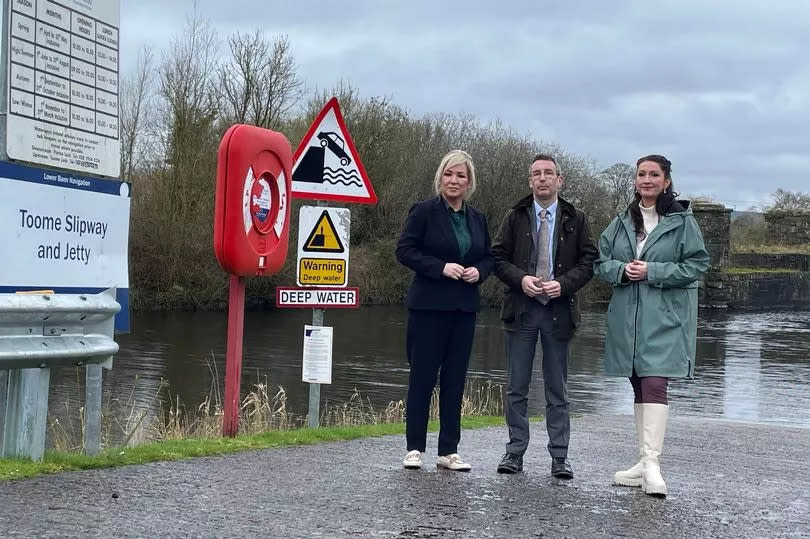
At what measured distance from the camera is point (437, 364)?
6.90 meters

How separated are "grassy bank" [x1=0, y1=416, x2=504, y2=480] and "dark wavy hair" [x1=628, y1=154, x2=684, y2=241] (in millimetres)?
2891

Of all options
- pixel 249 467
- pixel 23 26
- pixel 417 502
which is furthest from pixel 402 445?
pixel 23 26

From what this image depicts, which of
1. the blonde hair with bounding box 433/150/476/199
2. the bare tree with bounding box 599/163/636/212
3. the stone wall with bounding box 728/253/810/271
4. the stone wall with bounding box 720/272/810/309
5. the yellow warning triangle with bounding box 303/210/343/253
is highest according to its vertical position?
the bare tree with bounding box 599/163/636/212

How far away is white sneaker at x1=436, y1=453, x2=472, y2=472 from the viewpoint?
22.3ft

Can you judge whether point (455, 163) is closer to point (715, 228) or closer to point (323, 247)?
point (323, 247)

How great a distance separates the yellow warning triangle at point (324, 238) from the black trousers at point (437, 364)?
2.17 m

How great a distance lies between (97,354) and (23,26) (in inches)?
73.2

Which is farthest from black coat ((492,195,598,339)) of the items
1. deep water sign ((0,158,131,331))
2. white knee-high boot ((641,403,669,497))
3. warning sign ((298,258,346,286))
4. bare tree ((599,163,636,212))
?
bare tree ((599,163,636,212))

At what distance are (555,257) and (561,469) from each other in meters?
1.31

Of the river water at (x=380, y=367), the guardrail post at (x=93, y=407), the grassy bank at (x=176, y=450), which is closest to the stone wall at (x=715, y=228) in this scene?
the river water at (x=380, y=367)

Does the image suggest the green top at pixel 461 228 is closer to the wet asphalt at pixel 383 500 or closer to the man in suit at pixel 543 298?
the man in suit at pixel 543 298

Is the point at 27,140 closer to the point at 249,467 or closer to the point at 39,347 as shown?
the point at 39,347

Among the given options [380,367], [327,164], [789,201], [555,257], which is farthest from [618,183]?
[555,257]

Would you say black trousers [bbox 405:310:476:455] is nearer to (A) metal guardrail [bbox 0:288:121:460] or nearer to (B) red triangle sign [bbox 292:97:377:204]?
(A) metal guardrail [bbox 0:288:121:460]
